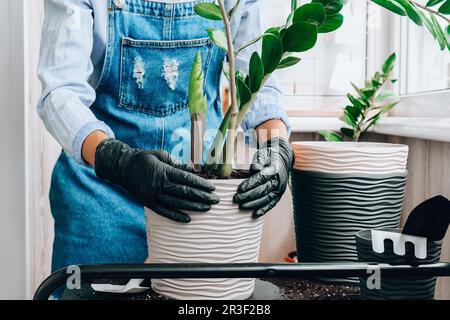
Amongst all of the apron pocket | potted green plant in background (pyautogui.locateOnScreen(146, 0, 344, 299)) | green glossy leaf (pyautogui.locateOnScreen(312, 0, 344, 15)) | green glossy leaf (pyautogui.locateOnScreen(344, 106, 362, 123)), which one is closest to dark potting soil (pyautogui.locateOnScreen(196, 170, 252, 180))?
potted green plant in background (pyautogui.locateOnScreen(146, 0, 344, 299))

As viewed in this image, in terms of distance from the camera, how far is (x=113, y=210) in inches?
37.1

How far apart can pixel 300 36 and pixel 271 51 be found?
4 cm

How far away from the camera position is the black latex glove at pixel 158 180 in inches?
22.0

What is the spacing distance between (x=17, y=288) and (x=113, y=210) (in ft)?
1.46

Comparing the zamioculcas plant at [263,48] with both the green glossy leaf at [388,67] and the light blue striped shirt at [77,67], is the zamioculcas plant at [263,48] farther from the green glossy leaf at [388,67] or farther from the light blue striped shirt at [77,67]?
the green glossy leaf at [388,67]

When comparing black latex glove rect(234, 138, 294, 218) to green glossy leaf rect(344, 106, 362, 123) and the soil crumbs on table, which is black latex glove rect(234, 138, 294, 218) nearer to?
the soil crumbs on table

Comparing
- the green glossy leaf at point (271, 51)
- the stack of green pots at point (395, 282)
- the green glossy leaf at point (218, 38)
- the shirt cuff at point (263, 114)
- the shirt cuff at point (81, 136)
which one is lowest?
the stack of green pots at point (395, 282)

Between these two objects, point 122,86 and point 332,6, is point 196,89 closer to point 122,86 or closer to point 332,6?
point 332,6

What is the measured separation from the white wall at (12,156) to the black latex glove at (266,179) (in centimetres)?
71

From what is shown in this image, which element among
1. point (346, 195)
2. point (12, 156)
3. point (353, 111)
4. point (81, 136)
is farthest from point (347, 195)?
point (12, 156)

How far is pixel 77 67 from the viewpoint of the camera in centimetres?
80

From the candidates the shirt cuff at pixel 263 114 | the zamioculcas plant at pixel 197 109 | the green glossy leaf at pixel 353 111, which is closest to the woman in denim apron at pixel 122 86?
the shirt cuff at pixel 263 114

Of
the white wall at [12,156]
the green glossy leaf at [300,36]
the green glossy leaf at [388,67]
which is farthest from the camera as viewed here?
the green glossy leaf at [388,67]

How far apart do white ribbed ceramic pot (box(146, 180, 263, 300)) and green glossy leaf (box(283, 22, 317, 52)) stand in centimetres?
16
